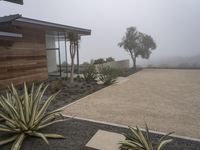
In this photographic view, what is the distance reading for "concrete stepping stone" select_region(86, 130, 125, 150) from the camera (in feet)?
9.96

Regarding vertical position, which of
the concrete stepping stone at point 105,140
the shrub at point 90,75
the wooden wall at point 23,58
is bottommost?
the concrete stepping stone at point 105,140

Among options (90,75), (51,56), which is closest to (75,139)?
(90,75)

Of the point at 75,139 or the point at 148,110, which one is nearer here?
the point at 75,139

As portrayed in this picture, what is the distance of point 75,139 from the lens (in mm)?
3289

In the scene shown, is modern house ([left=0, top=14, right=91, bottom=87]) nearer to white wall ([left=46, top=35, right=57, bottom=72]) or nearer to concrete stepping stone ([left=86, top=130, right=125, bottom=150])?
white wall ([left=46, top=35, right=57, bottom=72])

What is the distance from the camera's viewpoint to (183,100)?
6.10 m

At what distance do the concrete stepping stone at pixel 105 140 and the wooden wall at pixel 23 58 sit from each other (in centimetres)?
539

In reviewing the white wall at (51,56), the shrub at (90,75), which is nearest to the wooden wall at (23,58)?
the shrub at (90,75)

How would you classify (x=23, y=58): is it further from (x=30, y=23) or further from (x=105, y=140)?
(x=105, y=140)

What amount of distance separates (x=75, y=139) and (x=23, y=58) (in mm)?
6216

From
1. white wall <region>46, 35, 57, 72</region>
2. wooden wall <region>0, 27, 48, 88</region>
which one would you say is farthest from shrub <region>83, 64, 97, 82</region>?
white wall <region>46, 35, 57, 72</region>

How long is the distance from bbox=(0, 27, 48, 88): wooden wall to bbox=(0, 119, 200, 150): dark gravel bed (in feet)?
15.5

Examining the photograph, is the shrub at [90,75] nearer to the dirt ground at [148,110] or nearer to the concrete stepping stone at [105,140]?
the dirt ground at [148,110]

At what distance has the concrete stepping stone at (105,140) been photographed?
304 cm
